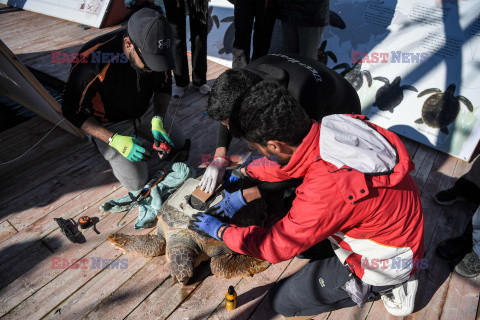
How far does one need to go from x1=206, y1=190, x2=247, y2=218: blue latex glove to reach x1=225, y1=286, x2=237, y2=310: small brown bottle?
1.70 feet

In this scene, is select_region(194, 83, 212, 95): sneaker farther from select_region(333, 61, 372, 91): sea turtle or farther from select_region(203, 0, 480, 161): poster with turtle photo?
select_region(333, 61, 372, 91): sea turtle

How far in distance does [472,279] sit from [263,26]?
3.21 metres

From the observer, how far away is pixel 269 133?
3.96 ft

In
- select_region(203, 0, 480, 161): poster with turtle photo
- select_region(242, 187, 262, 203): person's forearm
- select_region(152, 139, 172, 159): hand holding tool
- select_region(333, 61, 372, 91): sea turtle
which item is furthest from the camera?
select_region(333, 61, 372, 91): sea turtle

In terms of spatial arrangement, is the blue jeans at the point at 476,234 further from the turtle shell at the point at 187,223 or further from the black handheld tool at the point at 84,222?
the black handheld tool at the point at 84,222

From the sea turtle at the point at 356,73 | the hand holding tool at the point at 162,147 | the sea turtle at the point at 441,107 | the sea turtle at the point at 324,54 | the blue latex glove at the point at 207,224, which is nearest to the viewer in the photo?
the blue latex glove at the point at 207,224

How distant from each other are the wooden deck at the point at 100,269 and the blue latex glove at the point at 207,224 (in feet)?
1.54

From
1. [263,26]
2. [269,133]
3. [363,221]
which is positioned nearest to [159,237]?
[269,133]

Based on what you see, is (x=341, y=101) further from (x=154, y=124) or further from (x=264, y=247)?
(x=154, y=124)

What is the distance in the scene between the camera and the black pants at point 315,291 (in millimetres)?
1512

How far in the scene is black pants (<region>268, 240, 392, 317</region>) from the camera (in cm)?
151

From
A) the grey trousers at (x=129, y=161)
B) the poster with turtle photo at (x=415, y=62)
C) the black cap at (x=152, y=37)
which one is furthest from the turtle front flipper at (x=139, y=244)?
the poster with turtle photo at (x=415, y=62)

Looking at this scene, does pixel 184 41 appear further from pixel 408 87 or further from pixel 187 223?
pixel 408 87

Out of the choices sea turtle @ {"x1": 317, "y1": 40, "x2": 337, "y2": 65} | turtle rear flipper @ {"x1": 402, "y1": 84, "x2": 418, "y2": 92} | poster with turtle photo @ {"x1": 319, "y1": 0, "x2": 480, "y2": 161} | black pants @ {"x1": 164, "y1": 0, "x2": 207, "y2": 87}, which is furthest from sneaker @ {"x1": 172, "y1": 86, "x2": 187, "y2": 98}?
turtle rear flipper @ {"x1": 402, "y1": 84, "x2": 418, "y2": 92}
